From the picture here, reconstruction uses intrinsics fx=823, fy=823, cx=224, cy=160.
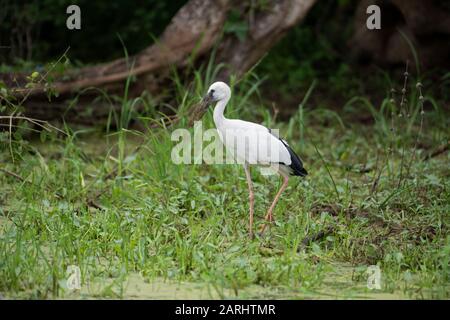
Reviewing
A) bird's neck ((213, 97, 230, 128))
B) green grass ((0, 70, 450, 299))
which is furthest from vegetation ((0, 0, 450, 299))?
bird's neck ((213, 97, 230, 128))

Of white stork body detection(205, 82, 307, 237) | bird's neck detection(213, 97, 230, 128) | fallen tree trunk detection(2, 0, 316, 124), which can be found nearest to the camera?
white stork body detection(205, 82, 307, 237)

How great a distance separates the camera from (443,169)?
6582 millimetres

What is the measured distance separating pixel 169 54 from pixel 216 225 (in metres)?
2.78

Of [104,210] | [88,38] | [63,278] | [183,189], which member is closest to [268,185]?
[183,189]

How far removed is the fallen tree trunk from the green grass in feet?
1.56

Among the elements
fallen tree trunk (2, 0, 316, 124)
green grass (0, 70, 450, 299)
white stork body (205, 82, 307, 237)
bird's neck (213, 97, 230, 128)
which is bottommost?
green grass (0, 70, 450, 299)

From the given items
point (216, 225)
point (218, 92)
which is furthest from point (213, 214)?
point (218, 92)

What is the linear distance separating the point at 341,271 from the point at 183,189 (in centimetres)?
148

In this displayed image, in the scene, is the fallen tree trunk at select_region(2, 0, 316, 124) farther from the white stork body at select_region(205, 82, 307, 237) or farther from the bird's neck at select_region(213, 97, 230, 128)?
the white stork body at select_region(205, 82, 307, 237)

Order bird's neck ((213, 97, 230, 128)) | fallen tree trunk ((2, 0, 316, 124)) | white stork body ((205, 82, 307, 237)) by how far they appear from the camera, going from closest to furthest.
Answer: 1. white stork body ((205, 82, 307, 237))
2. bird's neck ((213, 97, 230, 128))
3. fallen tree trunk ((2, 0, 316, 124))

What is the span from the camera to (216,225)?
16.8 feet

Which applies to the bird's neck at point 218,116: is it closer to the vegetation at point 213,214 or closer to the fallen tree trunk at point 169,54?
the vegetation at point 213,214

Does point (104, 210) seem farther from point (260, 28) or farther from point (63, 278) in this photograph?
point (260, 28)

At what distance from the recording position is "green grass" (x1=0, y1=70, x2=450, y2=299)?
4281mm
